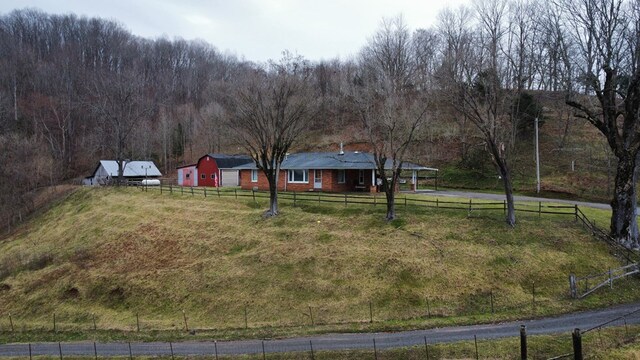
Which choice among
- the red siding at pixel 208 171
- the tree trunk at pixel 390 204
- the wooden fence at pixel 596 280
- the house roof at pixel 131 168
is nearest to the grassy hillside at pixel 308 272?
the wooden fence at pixel 596 280

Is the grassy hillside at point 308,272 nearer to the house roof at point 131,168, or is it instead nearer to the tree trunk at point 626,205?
the tree trunk at point 626,205

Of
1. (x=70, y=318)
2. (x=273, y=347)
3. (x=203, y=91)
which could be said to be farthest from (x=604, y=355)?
(x=203, y=91)

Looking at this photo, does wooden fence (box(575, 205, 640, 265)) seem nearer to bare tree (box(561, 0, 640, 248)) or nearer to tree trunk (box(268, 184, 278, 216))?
bare tree (box(561, 0, 640, 248))

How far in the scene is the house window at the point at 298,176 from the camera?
43.2 m

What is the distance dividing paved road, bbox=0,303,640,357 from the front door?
24.8 metres

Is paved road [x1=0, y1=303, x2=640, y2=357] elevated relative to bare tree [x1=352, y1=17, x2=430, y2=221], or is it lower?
lower

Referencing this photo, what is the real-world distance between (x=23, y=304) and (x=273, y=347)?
59.4 feet

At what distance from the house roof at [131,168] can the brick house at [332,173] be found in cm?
3286

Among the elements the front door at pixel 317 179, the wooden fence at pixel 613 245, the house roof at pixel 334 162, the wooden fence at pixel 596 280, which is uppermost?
the house roof at pixel 334 162

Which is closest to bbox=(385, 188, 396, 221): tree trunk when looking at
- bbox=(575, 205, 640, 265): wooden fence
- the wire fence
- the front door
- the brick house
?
the brick house

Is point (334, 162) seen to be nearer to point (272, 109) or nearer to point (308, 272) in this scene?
point (272, 109)

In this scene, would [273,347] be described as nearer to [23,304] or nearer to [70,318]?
[70,318]

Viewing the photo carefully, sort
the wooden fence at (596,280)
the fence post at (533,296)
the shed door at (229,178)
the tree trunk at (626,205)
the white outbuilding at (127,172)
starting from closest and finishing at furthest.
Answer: the fence post at (533,296) → the wooden fence at (596,280) → the tree trunk at (626,205) → the shed door at (229,178) → the white outbuilding at (127,172)

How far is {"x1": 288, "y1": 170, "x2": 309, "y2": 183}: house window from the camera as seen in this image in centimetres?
4319
